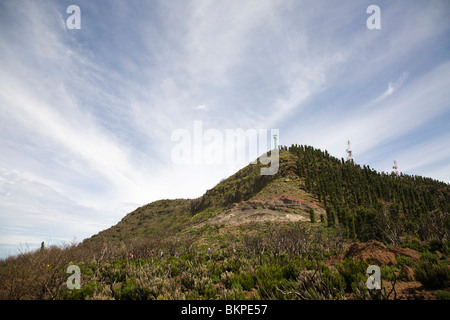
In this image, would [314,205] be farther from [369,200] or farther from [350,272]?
[350,272]

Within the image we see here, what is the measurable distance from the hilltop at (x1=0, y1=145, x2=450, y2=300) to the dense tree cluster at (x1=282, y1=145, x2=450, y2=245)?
147 millimetres

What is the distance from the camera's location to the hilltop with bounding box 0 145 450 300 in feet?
19.7

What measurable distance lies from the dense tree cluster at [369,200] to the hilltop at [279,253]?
0.15 m

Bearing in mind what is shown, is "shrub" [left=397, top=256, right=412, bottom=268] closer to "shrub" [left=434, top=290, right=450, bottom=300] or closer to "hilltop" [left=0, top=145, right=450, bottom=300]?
"hilltop" [left=0, top=145, right=450, bottom=300]

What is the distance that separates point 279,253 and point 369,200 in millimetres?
34060

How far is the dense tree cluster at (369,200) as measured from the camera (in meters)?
15.9

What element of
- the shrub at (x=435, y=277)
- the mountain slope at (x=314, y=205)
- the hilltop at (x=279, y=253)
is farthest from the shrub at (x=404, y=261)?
the mountain slope at (x=314, y=205)

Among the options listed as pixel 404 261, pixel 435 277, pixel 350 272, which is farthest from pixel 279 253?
pixel 435 277

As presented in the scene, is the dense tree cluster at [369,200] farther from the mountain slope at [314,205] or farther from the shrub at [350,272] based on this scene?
the shrub at [350,272]

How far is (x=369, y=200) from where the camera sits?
119 ft
